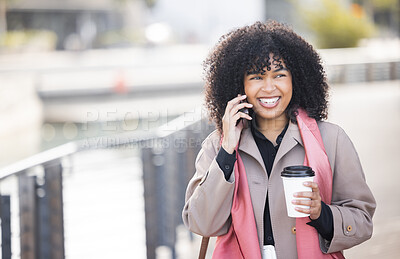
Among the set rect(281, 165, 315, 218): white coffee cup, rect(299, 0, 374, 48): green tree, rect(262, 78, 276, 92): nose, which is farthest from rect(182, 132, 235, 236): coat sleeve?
rect(299, 0, 374, 48): green tree

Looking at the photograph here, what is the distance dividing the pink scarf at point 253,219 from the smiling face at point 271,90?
14 centimetres

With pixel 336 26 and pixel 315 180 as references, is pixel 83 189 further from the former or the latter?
pixel 336 26

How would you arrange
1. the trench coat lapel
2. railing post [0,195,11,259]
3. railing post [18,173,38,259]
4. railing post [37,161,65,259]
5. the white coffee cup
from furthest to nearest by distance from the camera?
railing post [37,161,65,259] < railing post [18,173,38,259] < railing post [0,195,11,259] < the trench coat lapel < the white coffee cup

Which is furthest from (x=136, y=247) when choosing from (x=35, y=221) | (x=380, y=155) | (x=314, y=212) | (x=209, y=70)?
(x=380, y=155)

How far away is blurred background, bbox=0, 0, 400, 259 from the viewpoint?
4531mm

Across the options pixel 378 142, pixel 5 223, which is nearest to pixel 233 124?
pixel 5 223

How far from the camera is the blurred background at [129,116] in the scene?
14.9ft

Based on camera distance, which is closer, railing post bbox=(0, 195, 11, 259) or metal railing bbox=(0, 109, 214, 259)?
railing post bbox=(0, 195, 11, 259)

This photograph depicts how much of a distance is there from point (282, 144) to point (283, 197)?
0.69 ft

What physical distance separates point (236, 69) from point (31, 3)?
51326mm

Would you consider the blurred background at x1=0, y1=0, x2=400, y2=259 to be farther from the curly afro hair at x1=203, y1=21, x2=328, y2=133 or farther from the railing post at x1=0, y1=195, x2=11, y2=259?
the curly afro hair at x1=203, y1=21, x2=328, y2=133

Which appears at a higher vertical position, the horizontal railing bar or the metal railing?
the horizontal railing bar

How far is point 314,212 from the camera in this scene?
84.9 inches

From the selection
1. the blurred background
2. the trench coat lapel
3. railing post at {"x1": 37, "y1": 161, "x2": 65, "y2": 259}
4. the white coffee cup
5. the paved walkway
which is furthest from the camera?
the paved walkway
